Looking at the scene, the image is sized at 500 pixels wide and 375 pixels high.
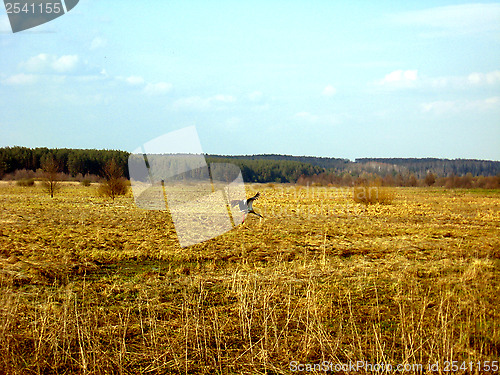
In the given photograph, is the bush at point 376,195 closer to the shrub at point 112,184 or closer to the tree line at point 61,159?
the shrub at point 112,184

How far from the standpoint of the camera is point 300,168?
123 meters

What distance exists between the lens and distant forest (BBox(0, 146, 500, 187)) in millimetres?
75438

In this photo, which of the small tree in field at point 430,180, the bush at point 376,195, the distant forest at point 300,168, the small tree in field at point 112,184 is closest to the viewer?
the bush at point 376,195

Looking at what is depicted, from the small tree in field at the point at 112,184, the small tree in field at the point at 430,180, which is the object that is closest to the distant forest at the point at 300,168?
the small tree in field at the point at 430,180

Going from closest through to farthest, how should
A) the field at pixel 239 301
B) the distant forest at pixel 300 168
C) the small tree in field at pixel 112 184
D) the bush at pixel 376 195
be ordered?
1. the field at pixel 239 301
2. the bush at pixel 376 195
3. the small tree in field at pixel 112 184
4. the distant forest at pixel 300 168

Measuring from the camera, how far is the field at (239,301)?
15.1ft

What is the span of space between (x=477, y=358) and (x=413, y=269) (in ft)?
14.3

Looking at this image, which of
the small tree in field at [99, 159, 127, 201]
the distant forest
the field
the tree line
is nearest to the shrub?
the small tree in field at [99, 159, 127, 201]

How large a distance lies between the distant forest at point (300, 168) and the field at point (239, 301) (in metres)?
9.44

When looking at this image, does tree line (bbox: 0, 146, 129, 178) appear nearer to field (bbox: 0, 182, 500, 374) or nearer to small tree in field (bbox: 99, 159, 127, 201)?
small tree in field (bbox: 99, 159, 127, 201)

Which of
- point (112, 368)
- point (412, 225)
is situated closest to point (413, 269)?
point (112, 368)

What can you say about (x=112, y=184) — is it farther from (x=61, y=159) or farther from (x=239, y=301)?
(x=61, y=159)

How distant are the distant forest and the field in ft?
31.0

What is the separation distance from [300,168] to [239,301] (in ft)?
386
